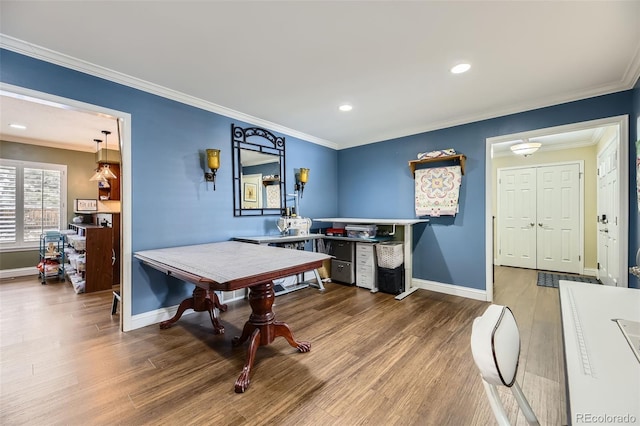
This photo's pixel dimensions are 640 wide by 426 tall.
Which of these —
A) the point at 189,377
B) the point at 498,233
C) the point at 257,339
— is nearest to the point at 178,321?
the point at 189,377

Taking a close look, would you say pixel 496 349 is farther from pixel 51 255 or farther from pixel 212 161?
pixel 51 255

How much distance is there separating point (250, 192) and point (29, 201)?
15.0ft

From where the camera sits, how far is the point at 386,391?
5.90ft

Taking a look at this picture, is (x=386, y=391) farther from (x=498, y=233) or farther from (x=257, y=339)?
(x=498, y=233)

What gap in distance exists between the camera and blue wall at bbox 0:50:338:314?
2.34 meters

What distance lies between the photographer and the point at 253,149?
12.6 feet

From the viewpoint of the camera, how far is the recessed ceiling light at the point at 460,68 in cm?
243

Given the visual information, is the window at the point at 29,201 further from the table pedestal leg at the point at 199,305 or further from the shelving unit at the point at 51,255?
the table pedestal leg at the point at 199,305

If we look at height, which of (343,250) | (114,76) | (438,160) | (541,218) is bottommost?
(343,250)

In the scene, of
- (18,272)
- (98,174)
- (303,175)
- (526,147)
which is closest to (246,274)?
(303,175)

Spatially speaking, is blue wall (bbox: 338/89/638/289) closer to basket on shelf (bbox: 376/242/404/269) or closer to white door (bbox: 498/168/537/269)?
basket on shelf (bbox: 376/242/404/269)

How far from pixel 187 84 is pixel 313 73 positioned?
1327 mm

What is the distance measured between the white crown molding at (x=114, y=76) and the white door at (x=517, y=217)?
5.03m

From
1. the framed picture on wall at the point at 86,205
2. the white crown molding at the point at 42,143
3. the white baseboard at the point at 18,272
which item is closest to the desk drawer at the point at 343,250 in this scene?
the framed picture on wall at the point at 86,205
